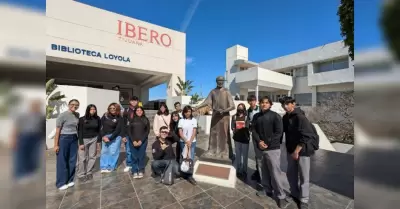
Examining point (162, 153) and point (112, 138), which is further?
point (112, 138)

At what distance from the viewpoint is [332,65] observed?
16578mm

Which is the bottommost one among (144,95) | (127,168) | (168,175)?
(127,168)

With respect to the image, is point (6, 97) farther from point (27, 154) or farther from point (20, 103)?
point (27, 154)

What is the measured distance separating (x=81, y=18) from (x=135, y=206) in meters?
12.3

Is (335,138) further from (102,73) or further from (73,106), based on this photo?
(102,73)

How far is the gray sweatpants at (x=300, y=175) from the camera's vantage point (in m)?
2.60

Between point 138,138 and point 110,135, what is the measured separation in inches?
28.3

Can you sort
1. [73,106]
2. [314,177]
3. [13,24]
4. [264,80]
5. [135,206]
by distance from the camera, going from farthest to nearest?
[264,80]
[314,177]
[73,106]
[135,206]
[13,24]

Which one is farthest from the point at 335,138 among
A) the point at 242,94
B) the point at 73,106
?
the point at 73,106

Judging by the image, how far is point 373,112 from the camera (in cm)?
96

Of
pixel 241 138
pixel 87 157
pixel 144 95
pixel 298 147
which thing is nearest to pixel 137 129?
pixel 87 157

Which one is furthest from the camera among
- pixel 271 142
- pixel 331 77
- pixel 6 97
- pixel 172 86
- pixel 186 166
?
pixel 331 77

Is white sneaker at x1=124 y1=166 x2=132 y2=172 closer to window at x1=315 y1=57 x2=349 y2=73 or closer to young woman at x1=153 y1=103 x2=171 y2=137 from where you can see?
young woman at x1=153 y1=103 x2=171 y2=137

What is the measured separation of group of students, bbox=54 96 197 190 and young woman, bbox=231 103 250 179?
93cm
